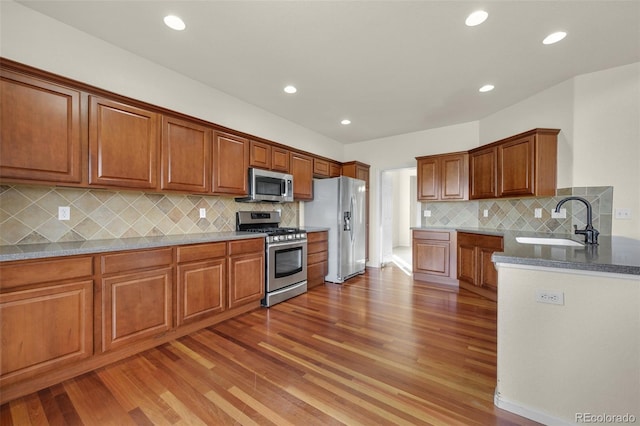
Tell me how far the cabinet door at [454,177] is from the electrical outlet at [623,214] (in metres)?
1.67

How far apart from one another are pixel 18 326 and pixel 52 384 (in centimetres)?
49

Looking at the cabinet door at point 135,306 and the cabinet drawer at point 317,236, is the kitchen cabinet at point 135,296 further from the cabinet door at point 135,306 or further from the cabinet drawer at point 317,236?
the cabinet drawer at point 317,236

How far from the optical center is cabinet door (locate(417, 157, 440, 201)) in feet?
14.4

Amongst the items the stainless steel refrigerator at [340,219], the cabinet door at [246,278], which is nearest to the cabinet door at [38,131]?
the cabinet door at [246,278]

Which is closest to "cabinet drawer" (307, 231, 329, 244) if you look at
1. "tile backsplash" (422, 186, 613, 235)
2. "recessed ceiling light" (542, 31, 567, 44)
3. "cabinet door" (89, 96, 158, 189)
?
"tile backsplash" (422, 186, 613, 235)

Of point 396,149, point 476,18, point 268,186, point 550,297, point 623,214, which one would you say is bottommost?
point 550,297

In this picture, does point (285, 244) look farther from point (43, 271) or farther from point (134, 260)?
point (43, 271)

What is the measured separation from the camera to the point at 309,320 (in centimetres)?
279

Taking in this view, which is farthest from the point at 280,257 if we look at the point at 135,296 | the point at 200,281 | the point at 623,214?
the point at 623,214

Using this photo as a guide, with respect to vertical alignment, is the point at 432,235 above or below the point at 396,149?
below

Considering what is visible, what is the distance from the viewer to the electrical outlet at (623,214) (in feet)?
8.51

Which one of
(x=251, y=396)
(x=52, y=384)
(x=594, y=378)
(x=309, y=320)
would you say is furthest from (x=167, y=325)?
(x=594, y=378)

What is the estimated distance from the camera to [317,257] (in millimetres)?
4141

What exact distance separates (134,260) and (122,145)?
98cm
